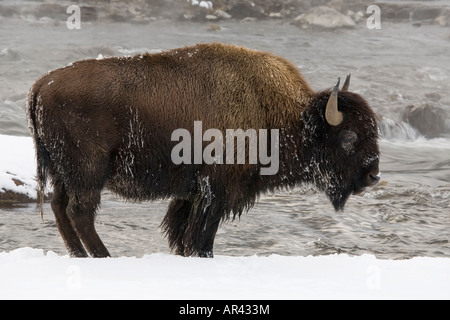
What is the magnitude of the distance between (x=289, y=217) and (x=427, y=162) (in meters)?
5.26

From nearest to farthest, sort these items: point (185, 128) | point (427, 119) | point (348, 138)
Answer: point (185, 128) < point (348, 138) < point (427, 119)

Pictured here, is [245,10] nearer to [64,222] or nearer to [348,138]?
[348,138]

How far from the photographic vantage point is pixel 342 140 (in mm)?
6156

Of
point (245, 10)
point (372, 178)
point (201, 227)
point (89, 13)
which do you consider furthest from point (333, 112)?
point (245, 10)

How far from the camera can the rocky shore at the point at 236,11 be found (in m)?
24.1

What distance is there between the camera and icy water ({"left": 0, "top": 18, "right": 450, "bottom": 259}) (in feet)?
27.0

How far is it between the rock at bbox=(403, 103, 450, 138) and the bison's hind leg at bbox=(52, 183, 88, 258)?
11558 mm

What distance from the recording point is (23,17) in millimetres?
23766

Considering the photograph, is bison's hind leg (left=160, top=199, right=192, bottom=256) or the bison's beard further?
the bison's beard

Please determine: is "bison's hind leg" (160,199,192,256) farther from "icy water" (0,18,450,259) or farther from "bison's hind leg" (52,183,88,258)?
"icy water" (0,18,450,259)

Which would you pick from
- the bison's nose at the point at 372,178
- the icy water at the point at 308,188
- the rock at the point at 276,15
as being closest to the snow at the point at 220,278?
the bison's nose at the point at 372,178

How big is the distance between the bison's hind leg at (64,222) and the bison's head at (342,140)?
1893 millimetres

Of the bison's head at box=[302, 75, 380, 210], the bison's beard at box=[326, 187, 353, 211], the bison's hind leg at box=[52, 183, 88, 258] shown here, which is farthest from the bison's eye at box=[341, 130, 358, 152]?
the bison's hind leg at box=[52, 183, 88, 258]

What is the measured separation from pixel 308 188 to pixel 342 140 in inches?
Result: 38.8
